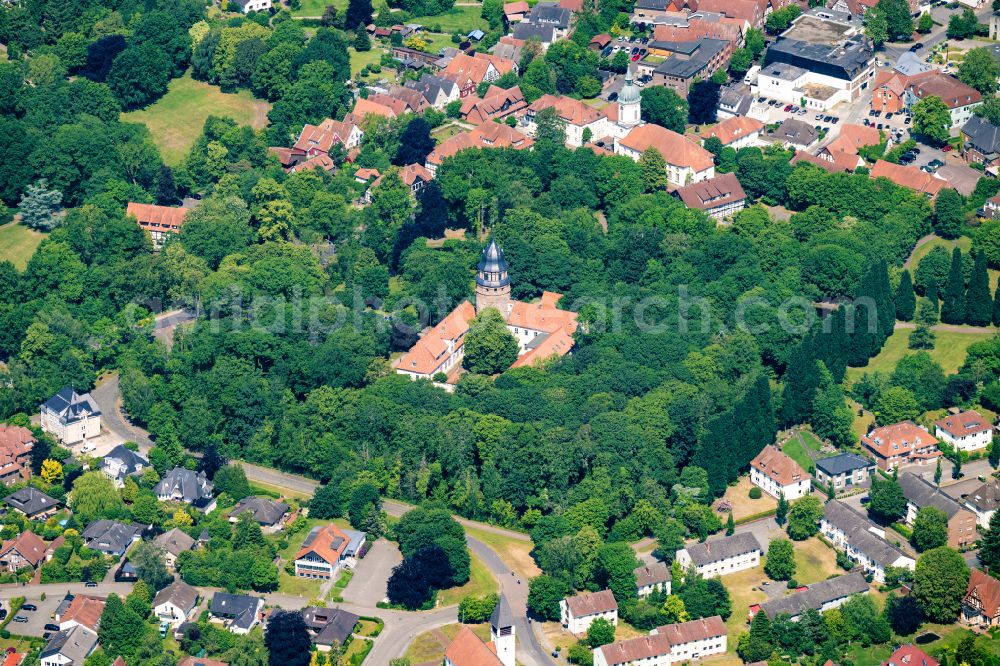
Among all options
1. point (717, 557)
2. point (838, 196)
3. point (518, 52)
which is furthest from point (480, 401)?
point (518, 52)

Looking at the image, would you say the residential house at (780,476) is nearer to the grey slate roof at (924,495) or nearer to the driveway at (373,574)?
the grey slate roof at (924,495)

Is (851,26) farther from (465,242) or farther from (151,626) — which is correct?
(151,626)

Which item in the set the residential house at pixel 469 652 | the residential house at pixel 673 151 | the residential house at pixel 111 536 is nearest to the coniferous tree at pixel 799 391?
the residential house at pixel 673 151

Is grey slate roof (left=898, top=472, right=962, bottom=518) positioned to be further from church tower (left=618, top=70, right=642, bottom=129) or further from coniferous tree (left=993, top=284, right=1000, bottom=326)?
church tower (left=618, top=70, right=642, bottom=129)

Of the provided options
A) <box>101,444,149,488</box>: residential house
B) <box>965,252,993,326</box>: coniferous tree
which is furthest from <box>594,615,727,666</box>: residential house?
<box>965,252,993,326</box>: coniferous tree

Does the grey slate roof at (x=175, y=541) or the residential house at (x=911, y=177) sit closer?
the grey slate roof at (x=175, y=541)

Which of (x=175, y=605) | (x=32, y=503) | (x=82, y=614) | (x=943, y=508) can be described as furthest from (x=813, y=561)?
(x=32, y=503)
